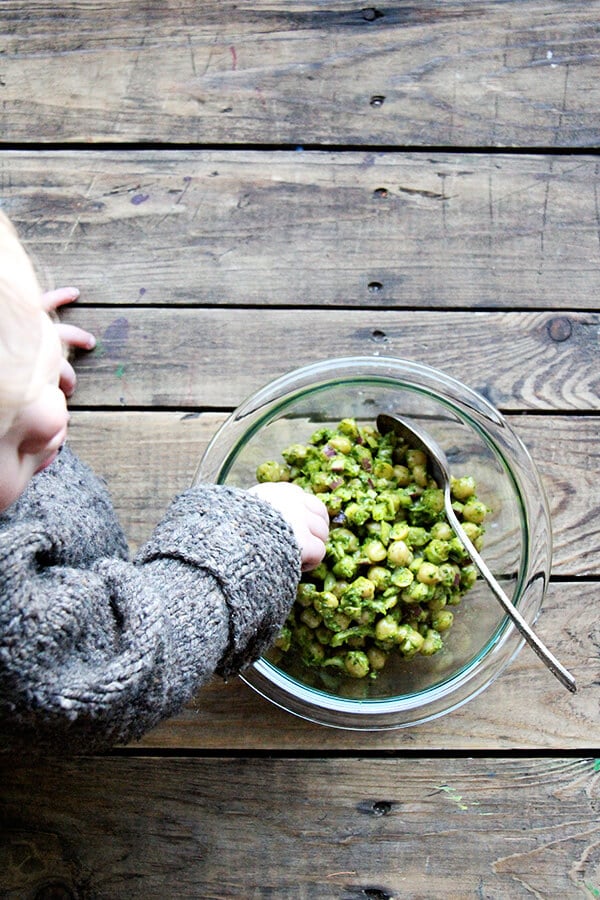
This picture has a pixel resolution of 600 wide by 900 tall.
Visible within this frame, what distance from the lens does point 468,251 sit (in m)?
1.06

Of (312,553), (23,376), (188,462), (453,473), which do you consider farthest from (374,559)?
(23,376)

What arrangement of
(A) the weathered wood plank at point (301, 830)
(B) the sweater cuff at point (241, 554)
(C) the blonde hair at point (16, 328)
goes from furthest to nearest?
1. (A) the weathered wood plank at point (301, 830)
2. (B) the sweater cuff at point (241, 554)
3. (C) the blonde hair at point (16, 328)

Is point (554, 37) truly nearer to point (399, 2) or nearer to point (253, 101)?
point (399, 2)

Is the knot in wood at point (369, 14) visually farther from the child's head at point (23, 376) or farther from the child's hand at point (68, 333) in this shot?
the child's head at point (23, 376)

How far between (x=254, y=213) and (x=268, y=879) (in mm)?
757

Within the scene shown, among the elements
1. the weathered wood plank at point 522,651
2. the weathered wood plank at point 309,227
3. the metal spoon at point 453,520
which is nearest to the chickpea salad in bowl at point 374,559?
the metal spoon at point 453,520

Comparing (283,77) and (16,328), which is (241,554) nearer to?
(16,328)

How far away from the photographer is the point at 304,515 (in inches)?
34.0

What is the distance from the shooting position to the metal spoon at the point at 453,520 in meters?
0.86

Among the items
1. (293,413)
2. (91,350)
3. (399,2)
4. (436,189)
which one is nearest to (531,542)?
(293,413)

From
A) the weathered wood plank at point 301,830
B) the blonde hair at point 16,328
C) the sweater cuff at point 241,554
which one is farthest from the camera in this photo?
the weathered wood plank at point 301,830

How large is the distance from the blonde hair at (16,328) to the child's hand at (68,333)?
0.34 meters

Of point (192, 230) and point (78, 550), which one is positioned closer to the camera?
point (78, 550)

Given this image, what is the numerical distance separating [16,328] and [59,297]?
1.28ft
